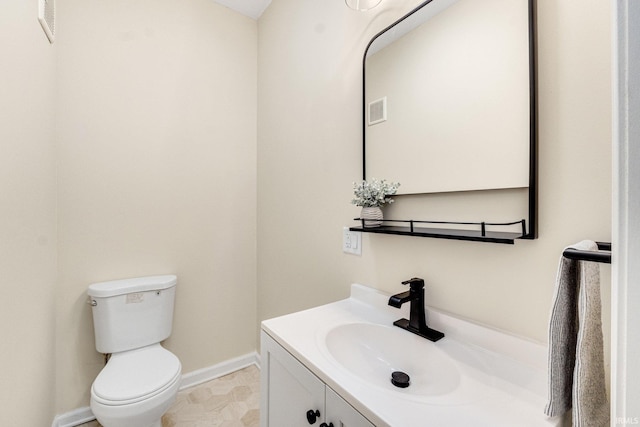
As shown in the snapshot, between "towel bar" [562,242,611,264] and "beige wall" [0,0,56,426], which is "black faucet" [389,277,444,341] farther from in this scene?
"beige wall" [0,0,56,426]

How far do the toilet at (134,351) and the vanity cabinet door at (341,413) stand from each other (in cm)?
99

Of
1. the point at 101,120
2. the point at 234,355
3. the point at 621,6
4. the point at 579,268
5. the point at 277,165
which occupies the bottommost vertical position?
the point at 234,355

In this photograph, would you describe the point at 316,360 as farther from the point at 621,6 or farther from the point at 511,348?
the point at 621,6

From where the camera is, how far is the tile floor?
1656 mm

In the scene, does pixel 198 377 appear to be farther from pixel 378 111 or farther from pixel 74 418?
pixel 378 111

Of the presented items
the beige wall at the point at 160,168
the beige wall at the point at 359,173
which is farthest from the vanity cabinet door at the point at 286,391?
the beige wall at the point at 160,168

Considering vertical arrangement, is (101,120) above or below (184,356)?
above

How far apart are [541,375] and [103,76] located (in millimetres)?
2405

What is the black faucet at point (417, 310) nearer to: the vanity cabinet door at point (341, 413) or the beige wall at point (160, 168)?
the vanity cabinet door at point (341, 413)

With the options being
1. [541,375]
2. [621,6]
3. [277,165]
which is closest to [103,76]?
[277,165]

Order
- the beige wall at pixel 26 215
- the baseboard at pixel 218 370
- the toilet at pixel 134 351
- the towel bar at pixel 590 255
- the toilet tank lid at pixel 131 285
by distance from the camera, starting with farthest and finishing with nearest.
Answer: the baseboard at pixel 218 370
the toilet tank lid at pixel 131 285
the toilet at pixel 134 351
the beige wall at pixel 26 215
the towel bar at pixel 590 255

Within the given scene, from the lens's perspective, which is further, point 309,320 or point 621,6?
point 309,320

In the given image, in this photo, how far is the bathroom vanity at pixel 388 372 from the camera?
0.63 meters

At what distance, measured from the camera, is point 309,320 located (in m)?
1.10
